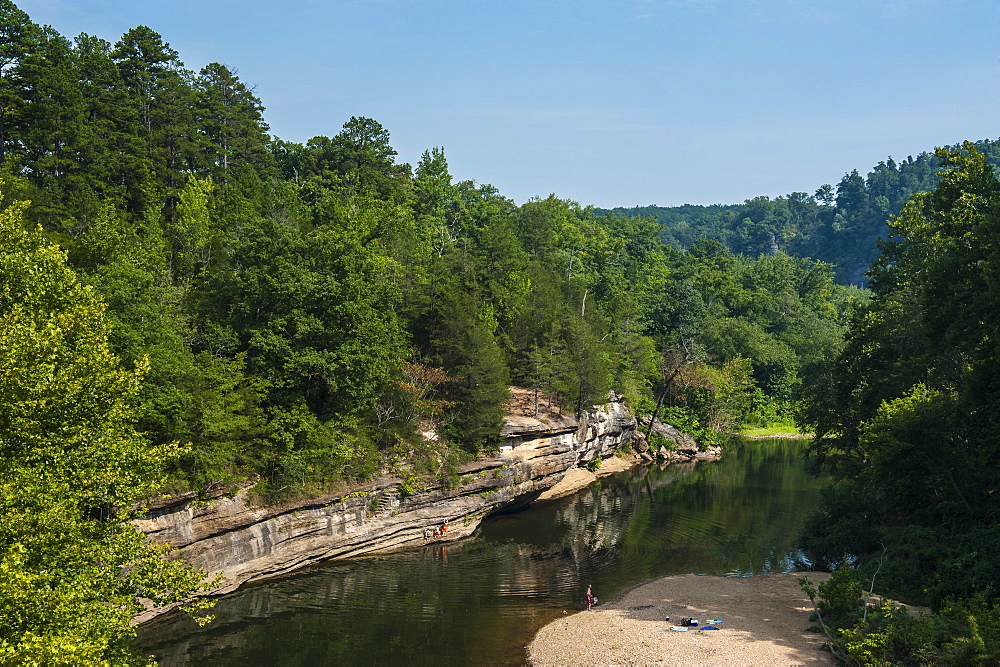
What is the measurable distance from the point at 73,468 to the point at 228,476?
54.3 ft

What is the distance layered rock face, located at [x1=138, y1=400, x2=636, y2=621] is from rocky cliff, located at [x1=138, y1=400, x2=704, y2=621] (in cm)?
5

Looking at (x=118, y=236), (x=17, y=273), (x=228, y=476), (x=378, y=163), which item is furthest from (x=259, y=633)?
(x=378, y=163)

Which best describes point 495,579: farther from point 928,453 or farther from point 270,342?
point 928,453

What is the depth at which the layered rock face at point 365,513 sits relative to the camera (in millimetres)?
32688

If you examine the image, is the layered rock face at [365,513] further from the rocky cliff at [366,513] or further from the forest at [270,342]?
the forest at [270,342]

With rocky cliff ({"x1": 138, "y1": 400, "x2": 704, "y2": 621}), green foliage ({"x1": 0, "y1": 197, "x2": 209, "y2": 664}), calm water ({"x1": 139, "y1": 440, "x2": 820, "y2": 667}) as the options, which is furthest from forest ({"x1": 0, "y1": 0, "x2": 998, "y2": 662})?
calm water ({"x1": 139, "y1": 440, "x2": 820, "y2": 667})

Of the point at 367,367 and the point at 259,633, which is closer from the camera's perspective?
the point at 259,633

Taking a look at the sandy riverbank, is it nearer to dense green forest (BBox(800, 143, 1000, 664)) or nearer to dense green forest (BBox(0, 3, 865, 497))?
dense green forest (BBox(800, 143, 1000, 664))

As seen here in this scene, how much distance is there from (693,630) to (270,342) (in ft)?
83.8

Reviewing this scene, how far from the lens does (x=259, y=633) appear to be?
29438 mm

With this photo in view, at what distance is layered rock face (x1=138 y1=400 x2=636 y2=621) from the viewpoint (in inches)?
1287

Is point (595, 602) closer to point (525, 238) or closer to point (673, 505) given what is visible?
point (673, 505)

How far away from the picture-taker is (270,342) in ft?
126

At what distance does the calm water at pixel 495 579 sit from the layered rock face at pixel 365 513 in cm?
126
